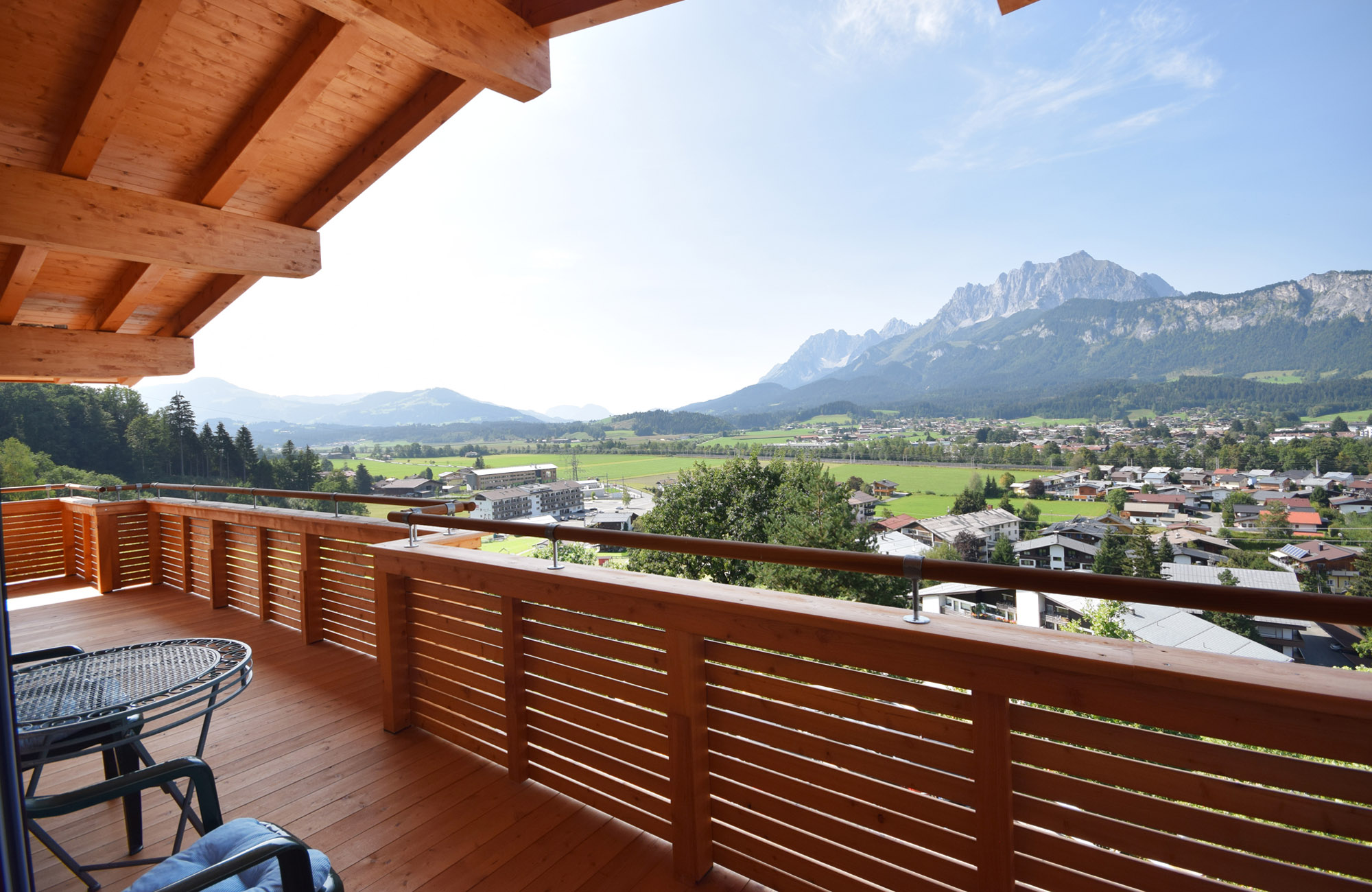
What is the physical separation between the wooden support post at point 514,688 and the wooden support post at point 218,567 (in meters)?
4.00

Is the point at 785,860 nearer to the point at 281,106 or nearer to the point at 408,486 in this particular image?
the point at 281,106

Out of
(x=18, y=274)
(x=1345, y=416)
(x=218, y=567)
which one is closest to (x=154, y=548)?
(x=218, y=567)

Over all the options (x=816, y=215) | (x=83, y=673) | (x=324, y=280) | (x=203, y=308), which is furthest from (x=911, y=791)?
(x=816, y=215)

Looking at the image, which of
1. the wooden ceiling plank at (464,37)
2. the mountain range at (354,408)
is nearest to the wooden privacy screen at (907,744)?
the wooden ceiling plank at (464,37)

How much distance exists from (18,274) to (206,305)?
1397mm

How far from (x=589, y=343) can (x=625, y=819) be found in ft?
225

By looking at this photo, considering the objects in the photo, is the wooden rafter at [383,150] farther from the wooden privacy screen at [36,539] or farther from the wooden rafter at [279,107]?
the wooden privacy screen at [36,539]

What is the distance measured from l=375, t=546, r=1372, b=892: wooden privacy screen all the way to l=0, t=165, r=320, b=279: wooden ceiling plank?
322 centimetres

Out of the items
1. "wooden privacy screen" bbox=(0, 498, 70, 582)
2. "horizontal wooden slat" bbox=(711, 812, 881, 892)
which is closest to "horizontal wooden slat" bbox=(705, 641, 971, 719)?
"horizontal wooden slat" bbox=(711, 812, 881, 892)

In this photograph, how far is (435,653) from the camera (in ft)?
9.12

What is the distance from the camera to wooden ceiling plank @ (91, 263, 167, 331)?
4.55m

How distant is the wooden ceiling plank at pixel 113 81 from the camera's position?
2.50 metres

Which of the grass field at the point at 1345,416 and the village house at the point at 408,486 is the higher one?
the grass field at the point at 1345,416

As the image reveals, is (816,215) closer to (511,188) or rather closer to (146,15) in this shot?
(511,188)
